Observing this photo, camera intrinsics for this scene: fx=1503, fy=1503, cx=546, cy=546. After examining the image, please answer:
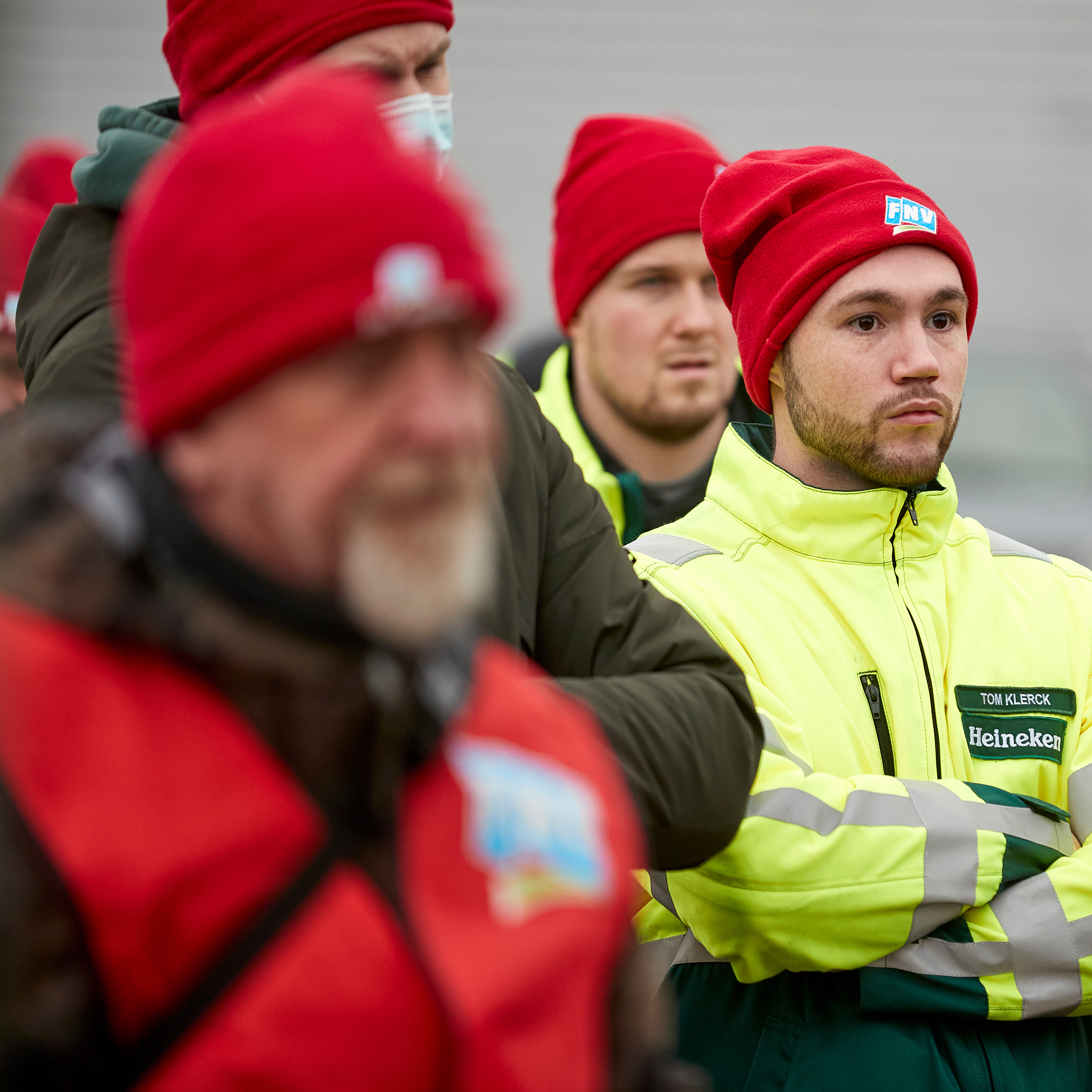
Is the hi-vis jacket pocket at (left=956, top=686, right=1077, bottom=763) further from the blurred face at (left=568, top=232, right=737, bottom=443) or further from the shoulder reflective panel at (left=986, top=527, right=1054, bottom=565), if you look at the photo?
the blurred face at (left=568, top=232, right=737, bottom=443)

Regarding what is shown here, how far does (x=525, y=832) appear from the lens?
130cm

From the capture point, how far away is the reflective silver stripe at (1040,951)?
225 cm

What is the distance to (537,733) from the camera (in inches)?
55.2

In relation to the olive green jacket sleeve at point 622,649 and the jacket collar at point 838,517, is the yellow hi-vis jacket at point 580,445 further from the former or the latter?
the olive green jacket sleeve at point 622,649

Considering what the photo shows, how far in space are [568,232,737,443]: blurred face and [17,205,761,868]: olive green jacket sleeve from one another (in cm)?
172

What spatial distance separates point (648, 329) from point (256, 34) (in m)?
1.81

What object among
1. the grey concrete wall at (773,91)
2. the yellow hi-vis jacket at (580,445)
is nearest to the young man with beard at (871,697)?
the yellow hi-vis jacket at (580,445)

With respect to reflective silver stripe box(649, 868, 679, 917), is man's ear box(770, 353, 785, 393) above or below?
above

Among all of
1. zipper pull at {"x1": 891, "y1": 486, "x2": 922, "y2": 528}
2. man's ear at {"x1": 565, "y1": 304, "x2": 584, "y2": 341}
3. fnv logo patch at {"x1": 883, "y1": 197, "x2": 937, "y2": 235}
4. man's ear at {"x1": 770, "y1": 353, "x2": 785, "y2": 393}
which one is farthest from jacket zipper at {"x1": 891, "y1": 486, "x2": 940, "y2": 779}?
man's ear at {"x1": 565, "y1": 304, "x2": 584, "y2": 341}

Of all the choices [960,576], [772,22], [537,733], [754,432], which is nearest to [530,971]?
[537,733]

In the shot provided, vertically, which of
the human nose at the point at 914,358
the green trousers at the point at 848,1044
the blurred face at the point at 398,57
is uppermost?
the blurred face at the point at 398,57

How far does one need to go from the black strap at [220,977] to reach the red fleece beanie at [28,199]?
2.35 m

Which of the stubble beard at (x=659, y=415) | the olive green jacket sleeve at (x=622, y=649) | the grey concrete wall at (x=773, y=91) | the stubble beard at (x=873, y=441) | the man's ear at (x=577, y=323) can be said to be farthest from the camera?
the grey concrete wall at (x=773, y=91)

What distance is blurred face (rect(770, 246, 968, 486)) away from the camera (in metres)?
2.80
